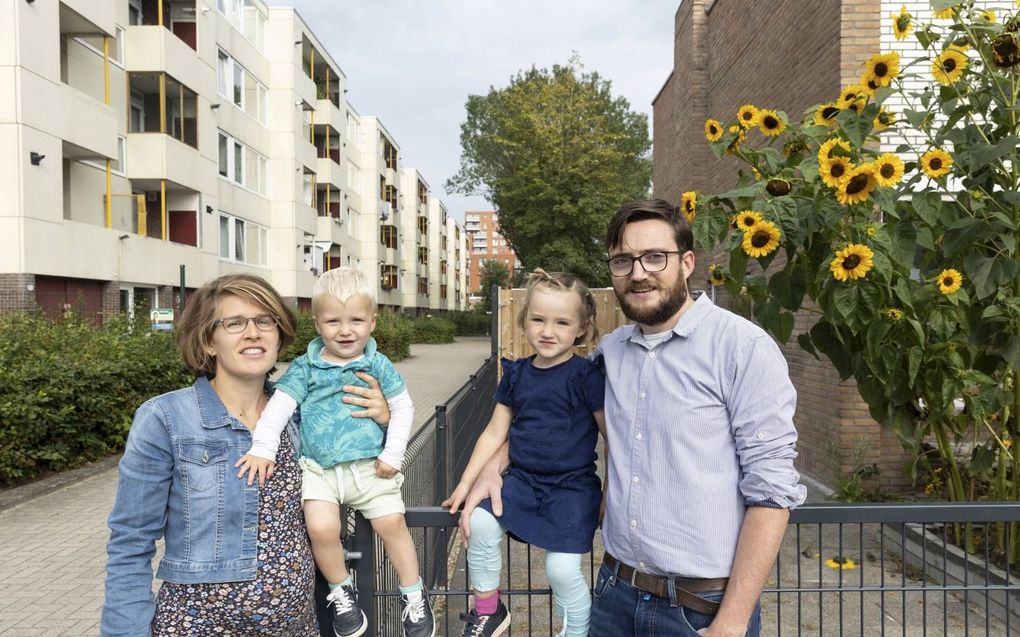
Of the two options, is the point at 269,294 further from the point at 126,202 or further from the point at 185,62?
the point at 185,62

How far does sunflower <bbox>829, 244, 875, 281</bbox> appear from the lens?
2951 mm

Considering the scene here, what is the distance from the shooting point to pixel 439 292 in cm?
8388

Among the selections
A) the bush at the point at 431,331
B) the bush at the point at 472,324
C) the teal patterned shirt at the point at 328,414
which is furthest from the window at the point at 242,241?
the bush at the point at 472,324

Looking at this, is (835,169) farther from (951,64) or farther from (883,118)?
(951,64)

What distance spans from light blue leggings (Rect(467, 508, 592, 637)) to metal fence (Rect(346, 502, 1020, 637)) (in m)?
0.11

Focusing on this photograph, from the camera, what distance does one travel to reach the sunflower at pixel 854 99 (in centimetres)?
334

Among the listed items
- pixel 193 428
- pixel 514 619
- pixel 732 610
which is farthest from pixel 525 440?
pixel 514 619

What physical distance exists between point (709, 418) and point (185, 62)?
2520cm

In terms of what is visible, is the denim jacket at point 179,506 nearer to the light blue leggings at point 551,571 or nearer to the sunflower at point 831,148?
the light blue leggings at point 551,571

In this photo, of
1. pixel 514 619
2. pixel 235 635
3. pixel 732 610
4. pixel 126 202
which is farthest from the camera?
pixel 126 202

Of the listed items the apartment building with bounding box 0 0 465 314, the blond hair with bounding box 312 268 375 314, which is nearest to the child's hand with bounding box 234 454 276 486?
the blond hair with bounding box 312 268 375 314

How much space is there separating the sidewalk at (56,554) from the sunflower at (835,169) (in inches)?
198

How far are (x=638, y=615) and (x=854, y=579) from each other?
12.9 feet

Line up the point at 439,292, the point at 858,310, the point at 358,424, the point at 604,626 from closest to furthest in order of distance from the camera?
the point at 604,626
the point at 358,424
the point at 858,310
the point at 439,292
